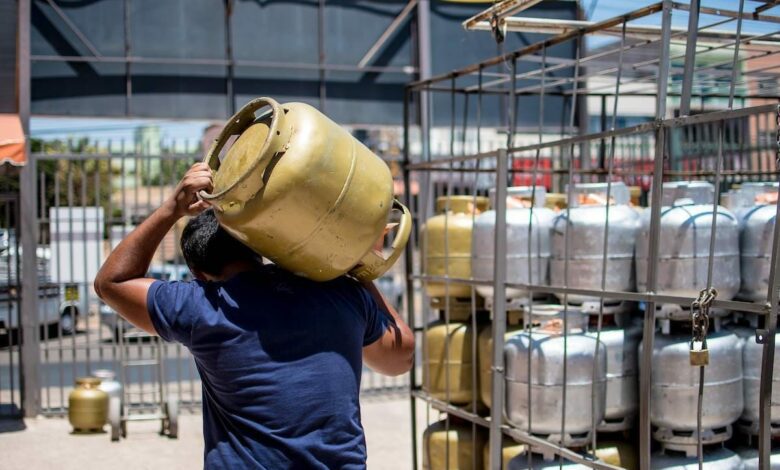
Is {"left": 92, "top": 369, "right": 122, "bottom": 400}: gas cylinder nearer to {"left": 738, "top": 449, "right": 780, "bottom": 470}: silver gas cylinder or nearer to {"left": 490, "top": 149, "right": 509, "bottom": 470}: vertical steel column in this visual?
{"left": 490, "top": 149, "right": 509, "bottom": 470}: vertical steel column

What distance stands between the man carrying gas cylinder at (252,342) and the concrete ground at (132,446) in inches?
170

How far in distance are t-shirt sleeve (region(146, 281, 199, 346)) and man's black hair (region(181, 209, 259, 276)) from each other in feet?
0.37

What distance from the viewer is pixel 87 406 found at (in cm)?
741

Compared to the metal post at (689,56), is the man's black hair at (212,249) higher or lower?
lower

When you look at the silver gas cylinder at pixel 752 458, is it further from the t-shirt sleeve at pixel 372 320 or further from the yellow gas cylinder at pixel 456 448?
the t-shirt sleeve at pixel 372 320

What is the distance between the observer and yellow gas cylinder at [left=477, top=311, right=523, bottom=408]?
3.92 m

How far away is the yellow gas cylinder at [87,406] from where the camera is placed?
24.3ft

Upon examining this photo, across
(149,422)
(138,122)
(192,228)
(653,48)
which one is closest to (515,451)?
(192,228)

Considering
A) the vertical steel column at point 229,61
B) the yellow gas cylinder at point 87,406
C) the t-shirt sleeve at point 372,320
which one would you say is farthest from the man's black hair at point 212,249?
the vertical steel column at point 229,61

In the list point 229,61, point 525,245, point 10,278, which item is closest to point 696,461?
point 525,245

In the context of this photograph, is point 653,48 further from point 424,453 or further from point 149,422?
point 149,422

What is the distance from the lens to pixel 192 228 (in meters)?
2.28

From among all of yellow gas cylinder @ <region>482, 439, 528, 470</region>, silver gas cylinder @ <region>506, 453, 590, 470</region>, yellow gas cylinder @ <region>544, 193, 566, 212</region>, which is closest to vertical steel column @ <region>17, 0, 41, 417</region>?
yellow gas cylinder @ <region>544, 193, 566, 212</region>

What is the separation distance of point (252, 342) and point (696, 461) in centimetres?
178
